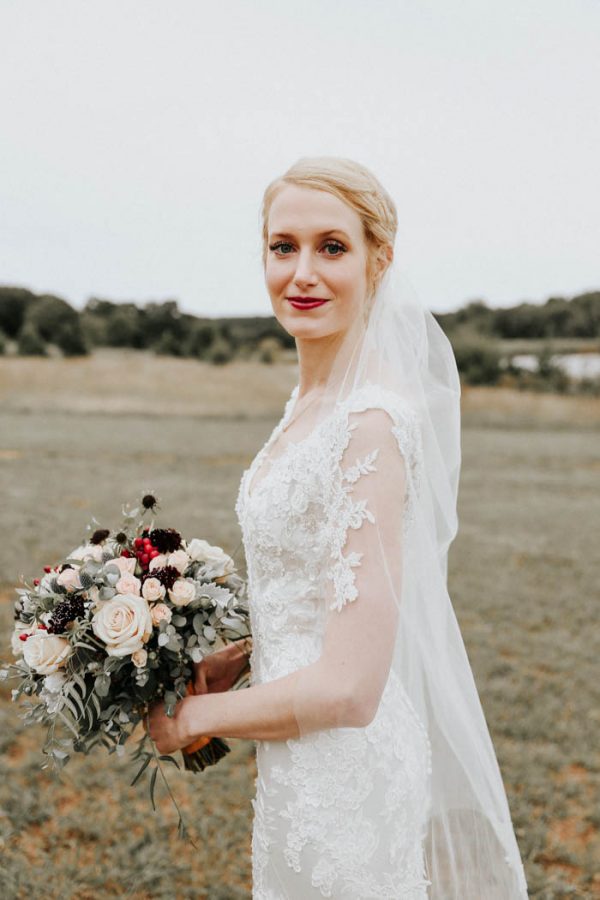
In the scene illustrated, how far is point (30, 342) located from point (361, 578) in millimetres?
31526

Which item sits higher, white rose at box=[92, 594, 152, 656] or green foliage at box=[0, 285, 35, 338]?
green foliage at box=[0, 285, 35, 338]

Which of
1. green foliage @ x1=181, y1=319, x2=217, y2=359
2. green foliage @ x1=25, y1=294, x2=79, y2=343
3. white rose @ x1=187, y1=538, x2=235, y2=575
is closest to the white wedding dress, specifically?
white rose @ x1=187, y1=538, x2=235, y2=575

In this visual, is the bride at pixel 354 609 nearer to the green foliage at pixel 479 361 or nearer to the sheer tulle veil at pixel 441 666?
the sheer tulle veil at pixel 441 666

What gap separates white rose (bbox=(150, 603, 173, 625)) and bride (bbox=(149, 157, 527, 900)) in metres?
0.22

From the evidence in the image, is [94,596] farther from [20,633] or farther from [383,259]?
[383,259]

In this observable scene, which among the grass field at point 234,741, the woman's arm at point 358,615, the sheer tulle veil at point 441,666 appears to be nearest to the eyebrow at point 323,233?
the sheer tulle veil at point 441,666

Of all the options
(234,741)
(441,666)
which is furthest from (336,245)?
(234,741)

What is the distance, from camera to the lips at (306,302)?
6.79ft

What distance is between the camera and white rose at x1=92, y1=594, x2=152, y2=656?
1.90m

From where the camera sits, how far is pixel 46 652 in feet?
6.43

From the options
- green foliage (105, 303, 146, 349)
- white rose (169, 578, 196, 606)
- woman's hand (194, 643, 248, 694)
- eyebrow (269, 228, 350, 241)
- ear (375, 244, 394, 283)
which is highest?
green foliage (105, 303, 146, 349)

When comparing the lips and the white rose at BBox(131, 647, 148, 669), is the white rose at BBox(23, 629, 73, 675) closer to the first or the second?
the white rose at BBox(131, 647, 148, 669)

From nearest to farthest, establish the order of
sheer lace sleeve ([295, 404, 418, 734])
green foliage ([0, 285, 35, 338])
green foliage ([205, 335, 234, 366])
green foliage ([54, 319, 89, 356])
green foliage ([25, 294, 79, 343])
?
1. sheer lace sleeve ([295, 404, 418, 734])
2. green foliage ([0, 285, 35, 338])
3. green foliage ([54, 319, 89, 356])
4. green foliage ([25, 294, 79, 343])
5. green foliage ([205, 335, 234, 366])

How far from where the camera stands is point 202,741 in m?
2.18
